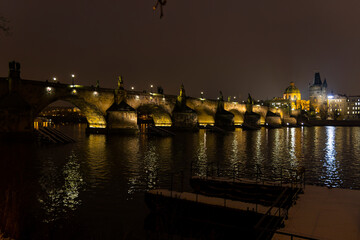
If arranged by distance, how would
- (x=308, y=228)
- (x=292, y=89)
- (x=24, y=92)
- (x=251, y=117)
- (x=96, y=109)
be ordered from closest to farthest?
(x=308, y=228) < (x=24, y=92) < (x=96, y=109) < (x=251, y=117) < (x=292, y=89)

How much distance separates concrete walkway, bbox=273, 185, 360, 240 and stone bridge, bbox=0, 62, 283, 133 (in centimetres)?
3370

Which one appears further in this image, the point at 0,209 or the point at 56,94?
the point at 56,94

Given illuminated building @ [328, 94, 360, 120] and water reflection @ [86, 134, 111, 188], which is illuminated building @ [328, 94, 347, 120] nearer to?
illuminated building @ [328, 94, 360, 120]

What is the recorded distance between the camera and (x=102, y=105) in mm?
50969

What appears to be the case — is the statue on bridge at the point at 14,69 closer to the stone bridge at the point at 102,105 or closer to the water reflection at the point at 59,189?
the stone bridge at the point at 102,105

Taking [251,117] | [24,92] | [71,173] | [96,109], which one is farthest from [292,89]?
[71,173]

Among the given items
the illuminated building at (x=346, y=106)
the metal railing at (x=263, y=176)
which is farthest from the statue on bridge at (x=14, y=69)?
the illuminated building at (x=346, y=106)

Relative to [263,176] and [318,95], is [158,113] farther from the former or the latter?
[318,95]

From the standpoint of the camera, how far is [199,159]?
78.4ft

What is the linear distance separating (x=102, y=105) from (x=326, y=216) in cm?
4633

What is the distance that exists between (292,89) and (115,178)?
181 m

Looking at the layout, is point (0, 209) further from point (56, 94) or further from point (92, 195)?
point (56, 94)

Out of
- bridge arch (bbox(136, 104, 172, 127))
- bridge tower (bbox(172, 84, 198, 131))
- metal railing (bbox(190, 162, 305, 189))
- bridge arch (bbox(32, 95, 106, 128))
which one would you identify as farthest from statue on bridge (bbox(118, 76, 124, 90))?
metal railing (bbox(190, 162, 305, 189))

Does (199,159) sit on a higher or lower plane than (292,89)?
lower
